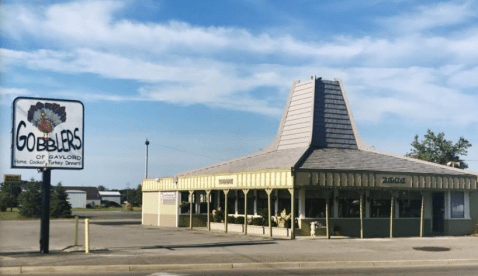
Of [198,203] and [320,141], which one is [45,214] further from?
[320,141]

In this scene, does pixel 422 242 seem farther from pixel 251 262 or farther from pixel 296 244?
pixel 251 262

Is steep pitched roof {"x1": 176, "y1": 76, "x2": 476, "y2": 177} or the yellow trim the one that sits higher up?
steep pitched roof {"x1": 176, "y1": 76, "x2": 476, "y2": 177}

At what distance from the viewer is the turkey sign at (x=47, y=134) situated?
22250 mm

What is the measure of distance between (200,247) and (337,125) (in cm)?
2084

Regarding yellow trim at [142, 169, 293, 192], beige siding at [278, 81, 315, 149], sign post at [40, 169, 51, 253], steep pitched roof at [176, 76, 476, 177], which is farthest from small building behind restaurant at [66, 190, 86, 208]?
sign post at [40, 169, 51, 253]

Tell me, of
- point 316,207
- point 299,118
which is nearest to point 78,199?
point 299,118

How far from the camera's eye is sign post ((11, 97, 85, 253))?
72.8ft

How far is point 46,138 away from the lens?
22750 mm

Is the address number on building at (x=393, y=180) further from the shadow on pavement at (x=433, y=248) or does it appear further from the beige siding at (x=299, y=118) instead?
the beige siding at (x=299, y=118)

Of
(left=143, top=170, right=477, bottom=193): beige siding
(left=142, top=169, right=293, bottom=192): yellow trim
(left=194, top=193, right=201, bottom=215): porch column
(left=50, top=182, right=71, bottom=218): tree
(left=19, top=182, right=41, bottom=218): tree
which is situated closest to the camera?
(left=143, top=170, right=477, bottom=193): beige siding

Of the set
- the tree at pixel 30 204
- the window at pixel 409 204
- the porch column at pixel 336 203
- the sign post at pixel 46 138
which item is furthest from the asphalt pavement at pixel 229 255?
the tree at pixel 30 204

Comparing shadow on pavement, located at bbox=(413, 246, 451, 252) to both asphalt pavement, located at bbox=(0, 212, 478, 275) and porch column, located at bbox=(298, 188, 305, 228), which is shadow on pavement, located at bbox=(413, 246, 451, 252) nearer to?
asphalt pavement, located at bbox=(0, 212, 478, 275)

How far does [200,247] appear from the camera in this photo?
81.7ft

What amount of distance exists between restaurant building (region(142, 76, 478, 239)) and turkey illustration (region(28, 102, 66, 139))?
12.5 m
